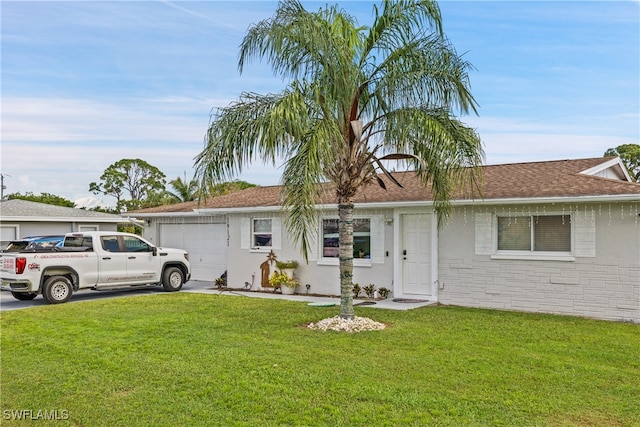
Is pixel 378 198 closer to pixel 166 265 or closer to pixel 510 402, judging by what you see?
pixel 166 265

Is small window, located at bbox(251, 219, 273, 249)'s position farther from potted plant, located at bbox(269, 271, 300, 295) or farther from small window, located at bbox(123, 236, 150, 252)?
small window, located at bbox(123, 236, 150, 252)

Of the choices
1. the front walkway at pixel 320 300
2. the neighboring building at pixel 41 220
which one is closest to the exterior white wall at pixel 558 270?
the front walkway at pixel 320 300

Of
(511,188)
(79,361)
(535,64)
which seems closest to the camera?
(79,361)

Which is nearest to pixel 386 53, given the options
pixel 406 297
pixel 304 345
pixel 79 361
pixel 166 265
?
pixel 304 345

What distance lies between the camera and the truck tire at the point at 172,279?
53.1ft

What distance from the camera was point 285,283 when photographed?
15.2m

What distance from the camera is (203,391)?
593 cm

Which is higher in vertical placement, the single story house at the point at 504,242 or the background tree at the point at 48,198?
the background tree at the point at 48,198

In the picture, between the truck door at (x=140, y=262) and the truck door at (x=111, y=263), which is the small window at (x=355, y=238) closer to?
the truck door at (x=140, y=262)

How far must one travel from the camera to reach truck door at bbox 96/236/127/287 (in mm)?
14508

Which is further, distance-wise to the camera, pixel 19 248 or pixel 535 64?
pixel 535 64

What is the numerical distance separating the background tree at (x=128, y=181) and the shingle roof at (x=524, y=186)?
3652cm

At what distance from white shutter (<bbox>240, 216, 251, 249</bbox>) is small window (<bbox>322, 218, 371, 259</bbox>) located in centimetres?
286

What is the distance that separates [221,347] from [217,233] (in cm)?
1167
